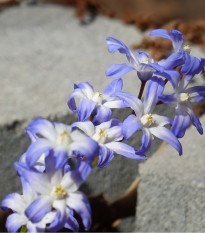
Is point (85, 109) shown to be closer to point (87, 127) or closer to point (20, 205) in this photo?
point (87, 127)

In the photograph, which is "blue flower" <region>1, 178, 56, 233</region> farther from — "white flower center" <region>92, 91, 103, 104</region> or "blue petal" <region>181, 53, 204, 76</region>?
"blue petal" <region>181, 53, 204, 76</region>

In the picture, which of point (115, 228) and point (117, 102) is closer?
point (117, 102)

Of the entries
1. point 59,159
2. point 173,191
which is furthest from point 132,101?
point 173,191

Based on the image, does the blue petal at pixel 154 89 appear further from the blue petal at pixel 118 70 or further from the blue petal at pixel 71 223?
the blue petal at pixel 71 223

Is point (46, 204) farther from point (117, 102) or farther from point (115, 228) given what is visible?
point (115, 228)

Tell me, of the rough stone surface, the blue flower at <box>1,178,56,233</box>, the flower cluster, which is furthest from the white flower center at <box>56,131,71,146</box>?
the rough stone surface

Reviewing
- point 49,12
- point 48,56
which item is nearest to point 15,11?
point 49,12

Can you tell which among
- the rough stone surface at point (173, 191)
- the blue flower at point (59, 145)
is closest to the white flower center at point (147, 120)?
the blue flower at point (59, 145)
